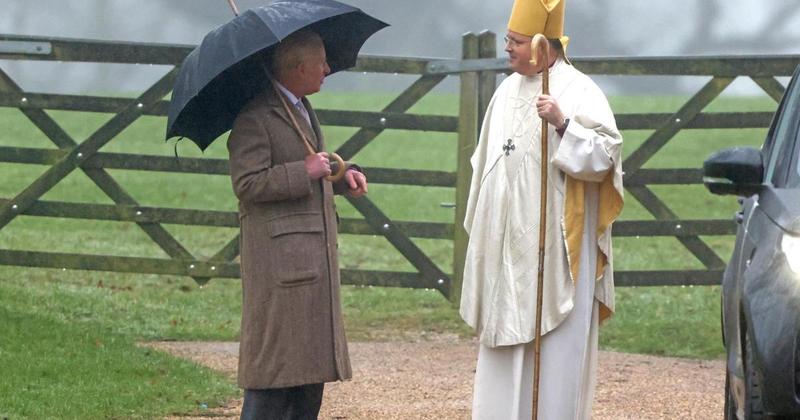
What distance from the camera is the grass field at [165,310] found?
8.94 metres

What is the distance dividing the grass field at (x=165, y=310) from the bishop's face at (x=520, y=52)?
2.80m

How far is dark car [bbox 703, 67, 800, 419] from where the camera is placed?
5.30 meters

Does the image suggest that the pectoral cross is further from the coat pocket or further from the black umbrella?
the coat pocket

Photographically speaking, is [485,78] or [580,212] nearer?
[580,212]

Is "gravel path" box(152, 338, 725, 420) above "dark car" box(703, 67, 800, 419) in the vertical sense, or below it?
below

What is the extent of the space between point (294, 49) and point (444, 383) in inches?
158

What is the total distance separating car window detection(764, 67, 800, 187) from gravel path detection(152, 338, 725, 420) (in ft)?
7.45

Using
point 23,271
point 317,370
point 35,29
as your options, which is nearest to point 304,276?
point 317,370

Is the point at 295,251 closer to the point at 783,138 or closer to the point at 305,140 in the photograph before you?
the point at 305,140

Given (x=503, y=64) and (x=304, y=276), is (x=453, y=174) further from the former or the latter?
(x=304, y=276)

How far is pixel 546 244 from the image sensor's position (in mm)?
6672

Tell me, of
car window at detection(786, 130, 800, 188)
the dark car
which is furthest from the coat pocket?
car window at detection(786, 130, 800, 188)

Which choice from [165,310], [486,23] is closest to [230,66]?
[165,310]

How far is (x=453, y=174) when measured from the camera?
11.6m
